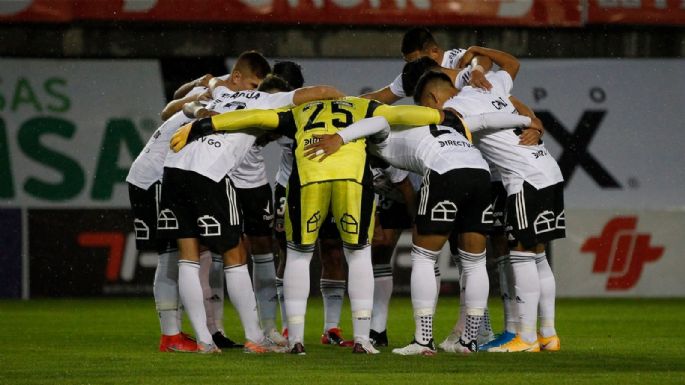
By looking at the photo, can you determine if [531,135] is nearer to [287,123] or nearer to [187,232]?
[287,123]

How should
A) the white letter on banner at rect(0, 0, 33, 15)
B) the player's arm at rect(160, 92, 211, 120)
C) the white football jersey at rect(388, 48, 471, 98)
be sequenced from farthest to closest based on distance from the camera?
the white letter on banner at rect(0, 0, 33, 15) → the player's arm at rect(160, 92, 211, 120) → the white football jersey at rect(388, 48, 471, 98)

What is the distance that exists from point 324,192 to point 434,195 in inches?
28.0

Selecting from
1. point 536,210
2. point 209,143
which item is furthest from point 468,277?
point 209,143

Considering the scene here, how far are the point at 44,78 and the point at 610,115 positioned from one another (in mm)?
6700

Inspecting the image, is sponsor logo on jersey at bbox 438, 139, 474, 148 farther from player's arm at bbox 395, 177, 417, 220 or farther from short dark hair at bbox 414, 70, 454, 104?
player's arm at bbox 395, 177, 417, 220

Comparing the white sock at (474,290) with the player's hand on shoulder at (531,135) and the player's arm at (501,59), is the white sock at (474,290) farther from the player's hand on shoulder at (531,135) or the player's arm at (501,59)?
the player's arm at (501,59)

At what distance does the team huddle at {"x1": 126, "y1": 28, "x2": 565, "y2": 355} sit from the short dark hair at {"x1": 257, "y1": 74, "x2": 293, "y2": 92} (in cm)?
1

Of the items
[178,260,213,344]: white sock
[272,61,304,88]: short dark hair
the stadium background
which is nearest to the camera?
[178,260,213,344]: white sock

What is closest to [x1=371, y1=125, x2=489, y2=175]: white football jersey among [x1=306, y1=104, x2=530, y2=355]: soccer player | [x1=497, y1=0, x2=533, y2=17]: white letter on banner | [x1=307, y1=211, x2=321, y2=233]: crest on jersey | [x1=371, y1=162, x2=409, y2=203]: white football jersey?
[x1=306, y1=104, x2=530, y2=355]: soccer player

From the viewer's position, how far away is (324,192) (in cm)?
802

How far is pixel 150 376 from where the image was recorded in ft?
23.3

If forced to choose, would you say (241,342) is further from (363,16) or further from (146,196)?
(363,16)

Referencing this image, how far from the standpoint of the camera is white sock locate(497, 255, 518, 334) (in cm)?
895

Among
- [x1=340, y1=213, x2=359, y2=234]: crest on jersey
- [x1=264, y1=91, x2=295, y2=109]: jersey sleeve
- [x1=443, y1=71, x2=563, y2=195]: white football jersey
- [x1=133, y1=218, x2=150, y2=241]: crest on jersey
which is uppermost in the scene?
[x1=264, y1=91, x2=295, y2=109]: jersey sleeve
